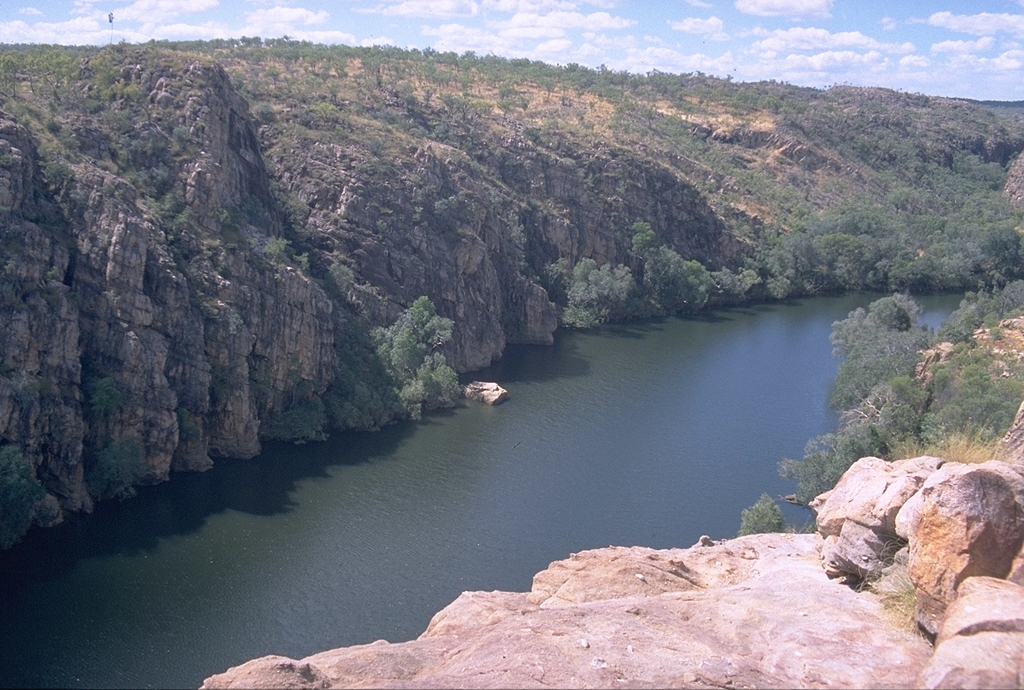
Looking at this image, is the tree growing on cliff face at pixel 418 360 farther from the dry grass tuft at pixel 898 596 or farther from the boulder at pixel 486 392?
the dry grass tuft at pixel 898 596

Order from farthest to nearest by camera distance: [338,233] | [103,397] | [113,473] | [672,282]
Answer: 1. [672,282]
2. [338,233]
3. [103,397]
4. [113,473]

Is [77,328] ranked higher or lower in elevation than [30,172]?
lower

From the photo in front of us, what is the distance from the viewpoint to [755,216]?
281 feet

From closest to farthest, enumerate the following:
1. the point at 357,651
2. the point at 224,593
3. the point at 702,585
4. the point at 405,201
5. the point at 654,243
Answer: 1. the point at 357,651
2. the point at 702,585
3. the point at 224,593
4. the point at 405,201
5. the point at 654,243

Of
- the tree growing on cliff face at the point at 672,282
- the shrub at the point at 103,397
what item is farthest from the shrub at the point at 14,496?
the tree growing on cliff face at the point at 672,282

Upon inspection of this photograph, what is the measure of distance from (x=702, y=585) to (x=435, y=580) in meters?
12.4

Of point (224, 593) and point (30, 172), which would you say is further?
point (30, 172)

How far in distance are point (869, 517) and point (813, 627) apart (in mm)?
2484

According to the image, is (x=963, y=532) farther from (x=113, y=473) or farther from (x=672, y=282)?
(x=672, y=282)

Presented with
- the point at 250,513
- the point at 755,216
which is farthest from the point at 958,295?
the point at 250,513

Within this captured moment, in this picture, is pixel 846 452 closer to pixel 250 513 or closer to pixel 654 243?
pixel 250 513

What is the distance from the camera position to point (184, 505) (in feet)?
109

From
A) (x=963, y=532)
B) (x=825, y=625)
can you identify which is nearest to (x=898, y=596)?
(x=825, y=625)

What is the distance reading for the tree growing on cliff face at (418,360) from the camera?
4503cm
